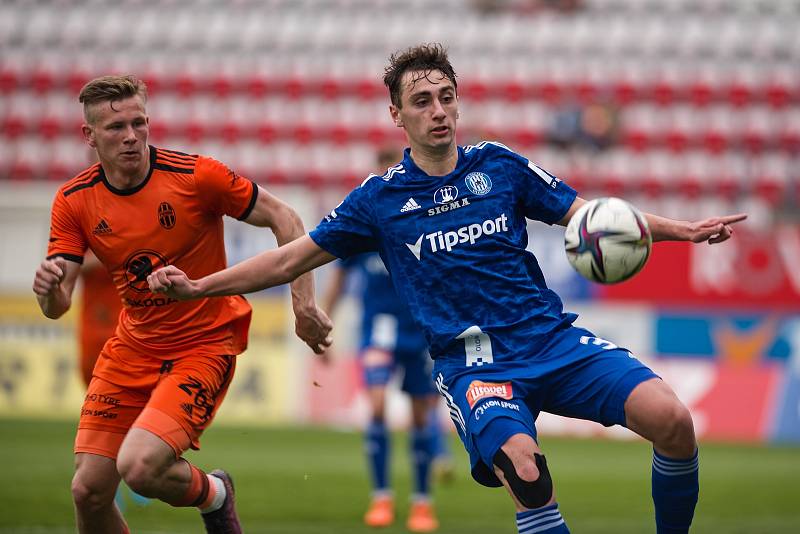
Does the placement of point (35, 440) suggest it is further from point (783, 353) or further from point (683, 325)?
point (783, 353)

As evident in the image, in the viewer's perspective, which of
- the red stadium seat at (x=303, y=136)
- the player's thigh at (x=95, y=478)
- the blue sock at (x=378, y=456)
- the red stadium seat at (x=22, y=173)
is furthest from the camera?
the red stadium seat at (x=303, y=136)

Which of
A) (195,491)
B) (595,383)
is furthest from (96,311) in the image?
(595,383)

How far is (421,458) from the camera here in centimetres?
884

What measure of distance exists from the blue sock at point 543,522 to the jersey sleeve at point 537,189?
1.44 metres

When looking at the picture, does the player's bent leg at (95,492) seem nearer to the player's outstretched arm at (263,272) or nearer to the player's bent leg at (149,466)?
the player's bent leg at (149,466)

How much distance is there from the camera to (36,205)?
1522 centimetres

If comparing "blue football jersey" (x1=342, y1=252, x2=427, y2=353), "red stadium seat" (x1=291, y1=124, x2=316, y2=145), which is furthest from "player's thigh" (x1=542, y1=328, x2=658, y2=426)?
"red stadium seat" (x1=291, y1=124, x2=316, y2=145)

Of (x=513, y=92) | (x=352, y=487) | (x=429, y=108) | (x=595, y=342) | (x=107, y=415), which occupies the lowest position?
(x=352, y=487)

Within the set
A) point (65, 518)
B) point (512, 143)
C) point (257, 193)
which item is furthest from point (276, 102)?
point (257, 193)

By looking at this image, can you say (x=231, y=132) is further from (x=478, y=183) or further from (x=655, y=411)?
(x=655, y=411)

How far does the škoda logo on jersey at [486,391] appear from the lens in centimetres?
512

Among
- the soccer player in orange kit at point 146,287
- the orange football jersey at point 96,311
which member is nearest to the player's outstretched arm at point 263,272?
the soccer player in orange kit at point 146,287

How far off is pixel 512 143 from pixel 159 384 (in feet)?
45.3

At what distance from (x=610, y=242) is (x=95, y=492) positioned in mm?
2772
